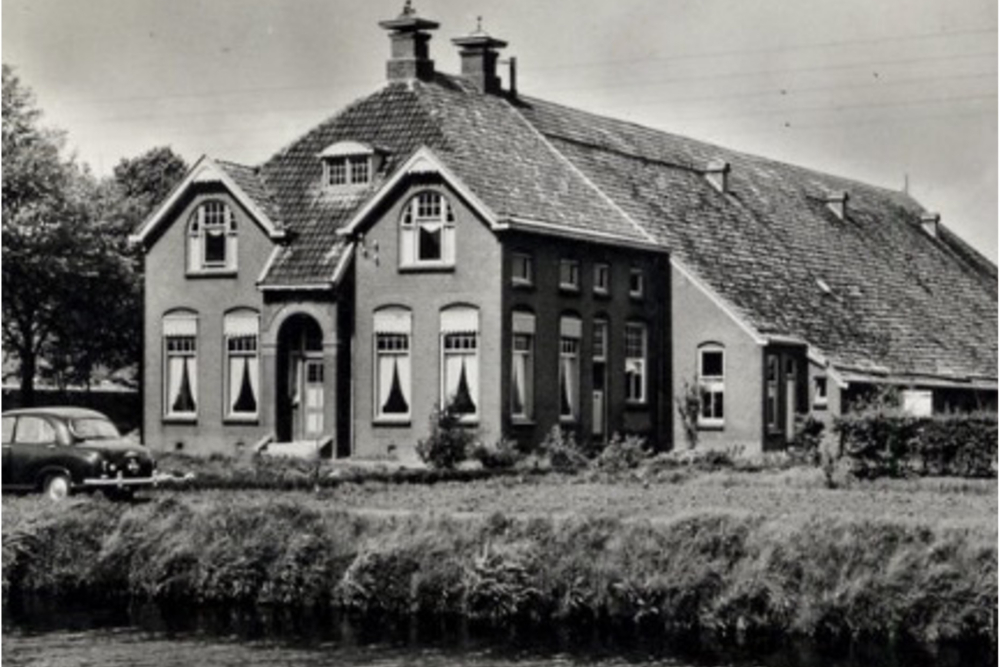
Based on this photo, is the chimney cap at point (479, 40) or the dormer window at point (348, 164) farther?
the chimney cap at point (479, 40)

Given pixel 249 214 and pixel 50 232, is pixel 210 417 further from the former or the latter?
pixel 50 232

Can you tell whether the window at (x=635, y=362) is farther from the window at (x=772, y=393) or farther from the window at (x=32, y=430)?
the window at (x=32, y=430)

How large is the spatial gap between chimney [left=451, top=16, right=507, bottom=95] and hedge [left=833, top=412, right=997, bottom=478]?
16.9 meters

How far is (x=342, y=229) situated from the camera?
1628 inches

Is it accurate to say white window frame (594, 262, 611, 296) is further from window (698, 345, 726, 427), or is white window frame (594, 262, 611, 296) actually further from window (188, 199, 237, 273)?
window (188, 199, 237, 273)

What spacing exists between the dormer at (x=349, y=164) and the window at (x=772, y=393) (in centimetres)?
994

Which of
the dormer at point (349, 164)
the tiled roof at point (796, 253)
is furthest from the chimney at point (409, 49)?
the tiled roof at point (796, 253)

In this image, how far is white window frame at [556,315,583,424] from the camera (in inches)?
1665

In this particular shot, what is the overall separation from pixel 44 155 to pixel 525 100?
14.2 meters

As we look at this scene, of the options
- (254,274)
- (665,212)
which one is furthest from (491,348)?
(665,212)

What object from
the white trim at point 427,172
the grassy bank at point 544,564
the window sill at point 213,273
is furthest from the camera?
the window sill at point 213,273

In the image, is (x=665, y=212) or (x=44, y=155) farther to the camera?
(x=44, y=155)

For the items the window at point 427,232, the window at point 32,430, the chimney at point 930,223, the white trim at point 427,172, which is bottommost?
the window at point 32,430

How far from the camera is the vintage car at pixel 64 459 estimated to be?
29.6 m
